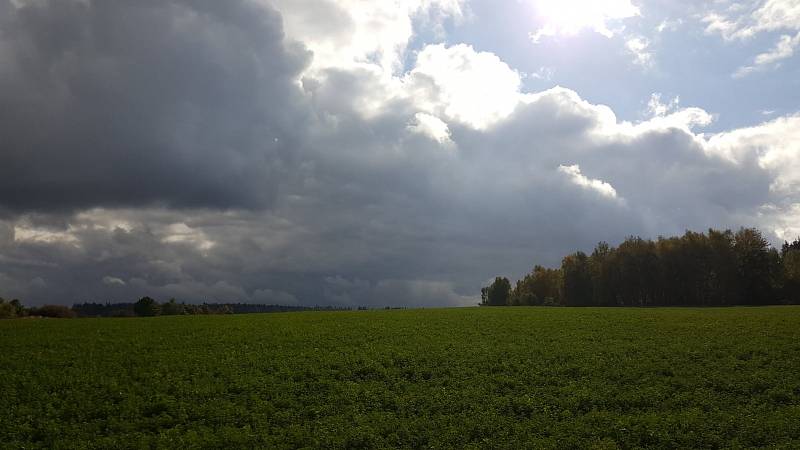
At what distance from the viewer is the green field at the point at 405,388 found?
22047 mm

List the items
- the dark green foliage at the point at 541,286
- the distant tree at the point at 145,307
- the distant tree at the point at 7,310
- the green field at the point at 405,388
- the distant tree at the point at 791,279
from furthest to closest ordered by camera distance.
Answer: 1. the dark green foliage at the point at 541,286
2. the distant tree at the point at 791,279
3. the distant tree at the point at 145,307
4. the distant tree at the point at 7,310
5. the green field at the point at 405,388

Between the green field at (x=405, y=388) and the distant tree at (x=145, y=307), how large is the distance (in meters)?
57.0

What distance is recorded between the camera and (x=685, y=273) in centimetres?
11900

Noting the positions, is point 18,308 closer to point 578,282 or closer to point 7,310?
point 7,310

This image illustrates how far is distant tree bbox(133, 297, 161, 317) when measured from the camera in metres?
95.4

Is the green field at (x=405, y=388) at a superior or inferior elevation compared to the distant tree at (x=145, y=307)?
inferior

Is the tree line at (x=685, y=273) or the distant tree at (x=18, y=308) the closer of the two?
the distant tree at (x=18, y=308)

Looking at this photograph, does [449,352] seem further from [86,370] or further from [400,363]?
[86,370]

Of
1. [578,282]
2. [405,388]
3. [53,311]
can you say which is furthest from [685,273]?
[53,311]

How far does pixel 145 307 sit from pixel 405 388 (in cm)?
8435

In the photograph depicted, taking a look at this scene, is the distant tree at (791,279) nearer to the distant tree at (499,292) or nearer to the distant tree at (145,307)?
the distant tree at (499,292)

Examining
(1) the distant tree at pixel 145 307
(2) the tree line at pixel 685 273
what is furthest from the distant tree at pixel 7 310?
(2) the tree line at pixel 685 273

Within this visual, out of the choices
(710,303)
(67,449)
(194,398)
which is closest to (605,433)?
(194,398)

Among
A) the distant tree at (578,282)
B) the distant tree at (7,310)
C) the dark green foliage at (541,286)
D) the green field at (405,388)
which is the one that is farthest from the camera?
the dark green foliage at (541,286)
